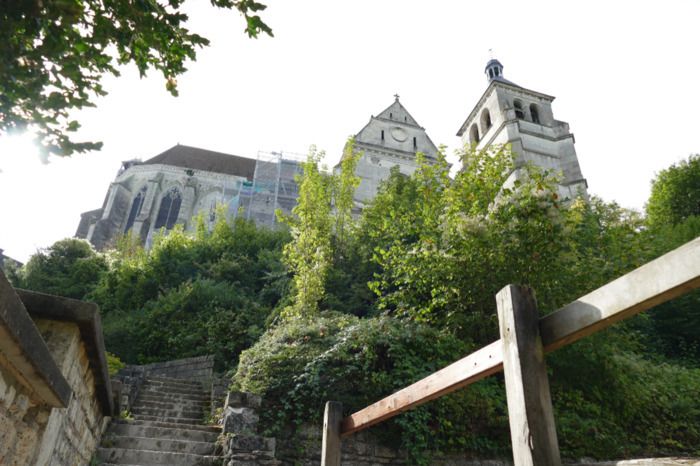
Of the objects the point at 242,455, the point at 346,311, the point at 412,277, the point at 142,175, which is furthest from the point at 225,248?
the point at 142,175

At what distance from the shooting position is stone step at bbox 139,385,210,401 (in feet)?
25.5

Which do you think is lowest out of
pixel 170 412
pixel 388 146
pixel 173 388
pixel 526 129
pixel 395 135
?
pixel 170 412

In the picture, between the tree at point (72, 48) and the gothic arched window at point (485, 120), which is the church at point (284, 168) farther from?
the tree at point (72, 48)

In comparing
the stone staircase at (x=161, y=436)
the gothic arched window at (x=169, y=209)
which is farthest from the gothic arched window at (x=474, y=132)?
the stone staircase at (x=161, y=436)

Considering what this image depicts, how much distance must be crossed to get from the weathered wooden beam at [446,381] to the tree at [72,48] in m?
2.73

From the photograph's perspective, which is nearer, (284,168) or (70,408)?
(70,408)

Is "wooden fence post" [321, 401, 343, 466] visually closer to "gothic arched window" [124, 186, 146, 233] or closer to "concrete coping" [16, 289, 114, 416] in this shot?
"concrete coping" [16, 289, 114, 416]

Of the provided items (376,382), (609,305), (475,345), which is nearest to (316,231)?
(475,345)

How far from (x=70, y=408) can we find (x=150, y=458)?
228 cm

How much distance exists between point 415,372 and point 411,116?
22.3 meters

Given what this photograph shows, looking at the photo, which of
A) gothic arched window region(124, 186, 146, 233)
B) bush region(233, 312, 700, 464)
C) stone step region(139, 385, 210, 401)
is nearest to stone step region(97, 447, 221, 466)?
bush region(233, 312, 700, 464)

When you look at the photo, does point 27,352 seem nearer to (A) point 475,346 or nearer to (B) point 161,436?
(B) point 161,436

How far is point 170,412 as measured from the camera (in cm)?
717

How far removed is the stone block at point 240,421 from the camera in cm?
522
